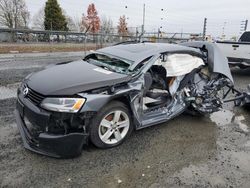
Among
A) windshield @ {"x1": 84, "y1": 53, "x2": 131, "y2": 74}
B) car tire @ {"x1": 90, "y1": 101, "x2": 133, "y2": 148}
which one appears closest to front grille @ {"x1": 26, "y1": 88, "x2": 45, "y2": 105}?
car tire @ {"x1": 90, "y1": 101, "x2": 133, "y2": 148}

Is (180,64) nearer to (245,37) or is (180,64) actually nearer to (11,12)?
(245,37)

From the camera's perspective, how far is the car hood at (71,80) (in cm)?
268

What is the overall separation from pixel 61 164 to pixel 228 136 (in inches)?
111

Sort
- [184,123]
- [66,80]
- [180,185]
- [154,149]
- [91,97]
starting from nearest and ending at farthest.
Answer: [180,185] → [91,97] → [66,80] → [154,149] → [184,123]

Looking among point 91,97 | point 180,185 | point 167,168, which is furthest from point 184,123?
point 91,97

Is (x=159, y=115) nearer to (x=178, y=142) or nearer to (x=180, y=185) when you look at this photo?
(x=178, y=142)

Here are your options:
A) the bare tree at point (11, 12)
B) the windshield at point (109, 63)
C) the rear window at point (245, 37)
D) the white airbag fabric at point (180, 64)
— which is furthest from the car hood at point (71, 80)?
the bare tree at point (11, 12)

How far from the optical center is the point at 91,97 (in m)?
2.68

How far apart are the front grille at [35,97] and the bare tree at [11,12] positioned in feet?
131

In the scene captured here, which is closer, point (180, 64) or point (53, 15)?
point (180, 64)

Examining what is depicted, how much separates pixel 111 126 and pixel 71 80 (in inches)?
33.5

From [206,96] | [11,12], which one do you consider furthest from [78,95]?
[11,12]

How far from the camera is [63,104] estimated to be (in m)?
2.57

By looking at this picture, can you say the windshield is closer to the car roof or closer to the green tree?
the car roof
